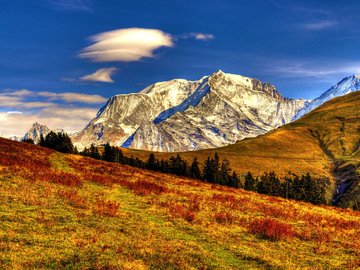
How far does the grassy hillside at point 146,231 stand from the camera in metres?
15.8

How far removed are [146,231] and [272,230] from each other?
26.7 ft

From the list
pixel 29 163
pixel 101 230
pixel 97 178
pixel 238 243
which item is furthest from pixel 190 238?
pixel 29 163

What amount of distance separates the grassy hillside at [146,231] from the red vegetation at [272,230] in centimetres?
7

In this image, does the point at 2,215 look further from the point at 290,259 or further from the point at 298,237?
the point at 298,237

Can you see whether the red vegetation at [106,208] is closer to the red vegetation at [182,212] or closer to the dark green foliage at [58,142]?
the red vegetation at [182,212]

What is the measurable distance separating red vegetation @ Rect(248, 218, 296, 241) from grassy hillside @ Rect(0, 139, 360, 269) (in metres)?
0.07

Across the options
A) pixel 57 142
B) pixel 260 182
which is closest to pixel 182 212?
pixel 57 142

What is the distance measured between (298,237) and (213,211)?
301 inches

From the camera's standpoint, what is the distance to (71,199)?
86.6 feet

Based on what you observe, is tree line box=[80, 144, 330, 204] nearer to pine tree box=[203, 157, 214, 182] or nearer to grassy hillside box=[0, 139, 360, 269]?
pine tree box=[203, 157, 214, 182]

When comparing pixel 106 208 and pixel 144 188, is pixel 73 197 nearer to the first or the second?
pixel 106 208

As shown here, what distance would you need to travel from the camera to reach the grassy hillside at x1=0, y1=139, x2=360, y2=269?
15.8m

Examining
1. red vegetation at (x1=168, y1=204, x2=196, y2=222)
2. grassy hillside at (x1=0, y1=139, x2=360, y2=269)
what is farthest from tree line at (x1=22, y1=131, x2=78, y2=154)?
Result: red vegetation at (x1=168, y1=204, x2=196, y2=222)

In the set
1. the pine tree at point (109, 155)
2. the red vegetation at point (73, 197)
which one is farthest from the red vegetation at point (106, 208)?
the pine tree at point (109, 155)
